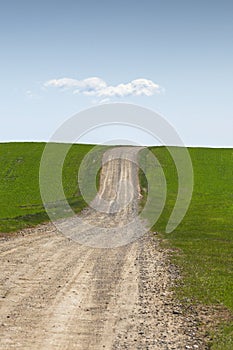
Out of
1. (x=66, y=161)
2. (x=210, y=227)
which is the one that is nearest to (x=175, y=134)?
(x=210, y=227)

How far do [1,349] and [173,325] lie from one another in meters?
5.88

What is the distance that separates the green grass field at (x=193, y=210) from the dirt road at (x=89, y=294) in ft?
4.68

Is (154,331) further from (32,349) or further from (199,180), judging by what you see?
(199,180)

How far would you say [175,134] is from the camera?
27.1 meters

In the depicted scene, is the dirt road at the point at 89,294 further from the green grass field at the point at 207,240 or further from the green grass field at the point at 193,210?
the green grass field at the point at 193,210

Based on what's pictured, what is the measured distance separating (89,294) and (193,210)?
3359 cm

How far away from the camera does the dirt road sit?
14711 mm

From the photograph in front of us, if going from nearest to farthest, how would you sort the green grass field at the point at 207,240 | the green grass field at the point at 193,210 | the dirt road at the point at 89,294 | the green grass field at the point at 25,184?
the dirt road at the point at 89,294 < the green grass field at the point at 207,240 < the green grass field at the point at 193,210 < the green grass field at the point at 25,184

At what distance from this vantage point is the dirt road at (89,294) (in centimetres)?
1471

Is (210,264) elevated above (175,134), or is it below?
below

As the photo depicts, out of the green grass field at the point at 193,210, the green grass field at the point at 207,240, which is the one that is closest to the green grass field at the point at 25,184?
the green grass field at the point at 193,210

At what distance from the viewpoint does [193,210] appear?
51.8 metres

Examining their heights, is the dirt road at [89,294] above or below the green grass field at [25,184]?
below

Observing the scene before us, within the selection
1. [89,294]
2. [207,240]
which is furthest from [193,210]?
[89,294]
